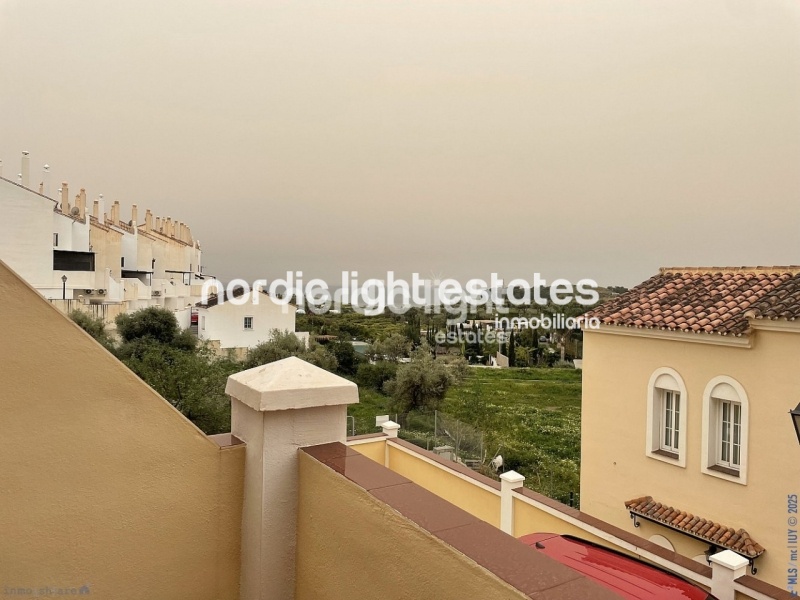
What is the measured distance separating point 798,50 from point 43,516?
17723mm

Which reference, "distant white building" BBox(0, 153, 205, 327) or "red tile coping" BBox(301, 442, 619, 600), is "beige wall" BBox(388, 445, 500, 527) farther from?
"distant white building" BBox(0, 153, 205, 327)

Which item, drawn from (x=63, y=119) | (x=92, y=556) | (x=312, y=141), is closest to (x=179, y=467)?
(x=92, y=556)

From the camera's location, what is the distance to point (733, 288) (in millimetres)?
7926

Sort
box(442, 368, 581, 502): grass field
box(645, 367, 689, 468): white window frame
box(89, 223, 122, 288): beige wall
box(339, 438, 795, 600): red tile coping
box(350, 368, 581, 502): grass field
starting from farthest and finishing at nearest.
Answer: box(89, 223, 122, 288): beige wall
box(442, 368, 581, 502): grass field
box(350, 368, 581, 502): grass field
box(645, 367, 689, 468): white window frame
box(339, 438, 795, 600): red tile coping

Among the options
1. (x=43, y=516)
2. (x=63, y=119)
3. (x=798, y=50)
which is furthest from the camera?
(x=63, y=119)

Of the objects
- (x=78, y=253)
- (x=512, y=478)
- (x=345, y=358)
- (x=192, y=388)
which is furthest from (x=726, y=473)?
(x=78, y=253)

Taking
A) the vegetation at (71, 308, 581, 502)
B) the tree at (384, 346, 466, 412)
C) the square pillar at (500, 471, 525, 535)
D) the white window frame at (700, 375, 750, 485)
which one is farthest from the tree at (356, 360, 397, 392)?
the square pillar at (500, 471, 525, 535)

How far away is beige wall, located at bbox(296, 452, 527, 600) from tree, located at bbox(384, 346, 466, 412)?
20348 mm

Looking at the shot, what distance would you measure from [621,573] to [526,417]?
20.4 m

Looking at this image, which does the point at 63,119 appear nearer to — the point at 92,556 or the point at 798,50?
the point at 92,556

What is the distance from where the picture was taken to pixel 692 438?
7.28m

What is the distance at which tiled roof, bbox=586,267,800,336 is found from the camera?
673 centimetres

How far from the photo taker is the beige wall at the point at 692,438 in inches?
249

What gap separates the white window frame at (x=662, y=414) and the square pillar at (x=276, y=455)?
703cm
